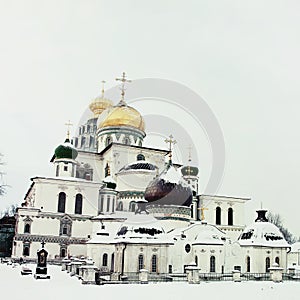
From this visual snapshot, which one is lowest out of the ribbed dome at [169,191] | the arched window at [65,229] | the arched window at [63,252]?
the arched window at [63,252]

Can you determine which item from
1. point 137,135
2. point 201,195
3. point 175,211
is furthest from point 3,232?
point 175,211

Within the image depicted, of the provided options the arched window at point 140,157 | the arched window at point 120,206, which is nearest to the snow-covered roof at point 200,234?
the arched window at point 120,206

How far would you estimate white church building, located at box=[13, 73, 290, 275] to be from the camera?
91.5ft

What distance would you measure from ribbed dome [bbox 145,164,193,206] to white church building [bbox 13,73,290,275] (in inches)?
2.6

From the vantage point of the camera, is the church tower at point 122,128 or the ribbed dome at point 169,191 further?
the church tower at point 122,128

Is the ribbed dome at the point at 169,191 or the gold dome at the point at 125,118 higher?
the gold dome at the point at 125,118

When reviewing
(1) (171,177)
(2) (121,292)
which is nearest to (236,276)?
(1) (171,177)

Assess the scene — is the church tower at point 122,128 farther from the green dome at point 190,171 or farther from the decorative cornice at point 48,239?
the decorative cornice at point 48,239

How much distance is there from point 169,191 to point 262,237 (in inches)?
265

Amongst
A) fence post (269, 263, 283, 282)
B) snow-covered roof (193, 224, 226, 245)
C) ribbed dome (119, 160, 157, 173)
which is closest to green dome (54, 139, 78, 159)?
ribbed dome (119, 160, 157, 173)

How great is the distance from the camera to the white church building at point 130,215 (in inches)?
1097

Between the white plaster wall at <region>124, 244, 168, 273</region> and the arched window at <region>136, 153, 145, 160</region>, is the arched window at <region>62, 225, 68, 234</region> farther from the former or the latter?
the white plaster wall at <region>124, 244, 168, 273</region>

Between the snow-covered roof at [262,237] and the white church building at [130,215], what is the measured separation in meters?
0.06

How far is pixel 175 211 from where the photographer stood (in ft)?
101
